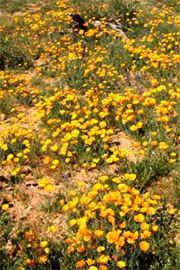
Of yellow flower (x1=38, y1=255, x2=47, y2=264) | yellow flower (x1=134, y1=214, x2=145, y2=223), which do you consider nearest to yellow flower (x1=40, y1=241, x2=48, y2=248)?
yellow flower (x1=38, y1=255, x2=47, y2=264)

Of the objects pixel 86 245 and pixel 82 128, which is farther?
pixel 82 128

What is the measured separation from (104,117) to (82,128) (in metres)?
0.76

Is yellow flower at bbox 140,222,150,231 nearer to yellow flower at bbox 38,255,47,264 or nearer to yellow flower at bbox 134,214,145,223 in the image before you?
yellow flower at bbox 134,214,145,223

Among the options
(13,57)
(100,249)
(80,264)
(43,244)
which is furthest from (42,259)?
(13,57)

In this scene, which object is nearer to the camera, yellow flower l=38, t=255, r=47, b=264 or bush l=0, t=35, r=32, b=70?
yellow flower l=38, t=255, r=47, b=264

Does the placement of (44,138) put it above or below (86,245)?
below

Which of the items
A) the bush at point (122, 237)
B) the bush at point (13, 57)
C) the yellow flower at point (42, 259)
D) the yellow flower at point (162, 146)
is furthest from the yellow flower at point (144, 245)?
the bush at point (13, 57)

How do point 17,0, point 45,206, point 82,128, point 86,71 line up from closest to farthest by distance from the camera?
point 45,206 < point 82,128 < point 86,71 < point 17,0

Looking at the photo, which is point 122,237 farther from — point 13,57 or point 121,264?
point 13,57

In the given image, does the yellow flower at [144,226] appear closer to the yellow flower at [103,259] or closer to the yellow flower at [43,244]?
the yellow flower at [103,259]

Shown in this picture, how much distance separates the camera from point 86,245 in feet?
13.9

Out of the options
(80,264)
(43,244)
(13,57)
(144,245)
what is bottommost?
(13,57)

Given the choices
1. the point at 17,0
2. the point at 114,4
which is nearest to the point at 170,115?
the point at 114,4

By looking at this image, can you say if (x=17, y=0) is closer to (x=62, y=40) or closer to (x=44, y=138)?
(x=62, y=40)
